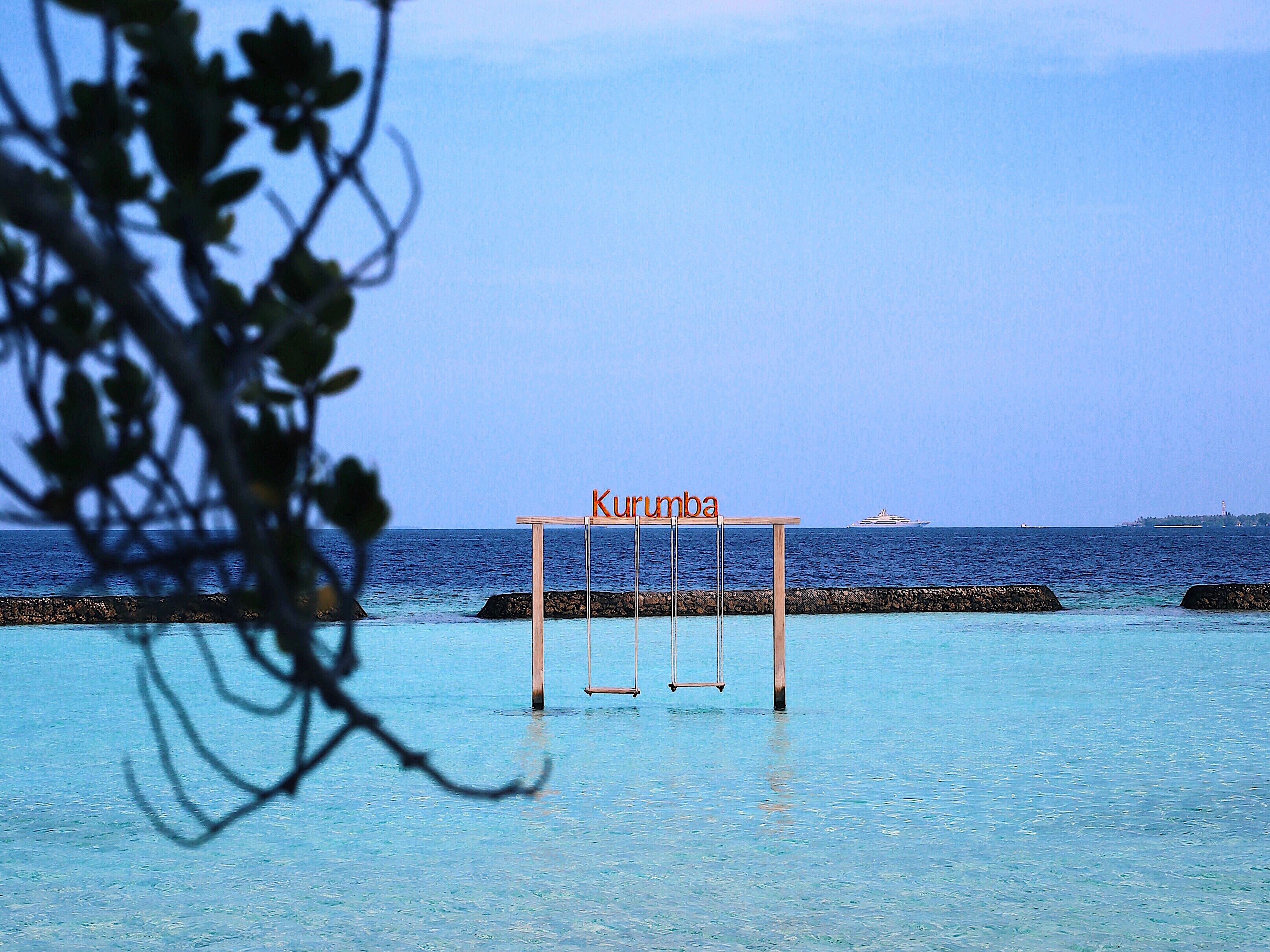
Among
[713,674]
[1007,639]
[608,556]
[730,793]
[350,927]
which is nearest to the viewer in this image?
[350,927]

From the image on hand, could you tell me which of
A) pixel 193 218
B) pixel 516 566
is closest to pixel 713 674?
pixel 193 218

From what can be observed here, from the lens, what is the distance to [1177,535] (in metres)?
115

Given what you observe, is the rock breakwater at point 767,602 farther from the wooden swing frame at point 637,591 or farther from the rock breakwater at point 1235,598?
the wooden swing frame at point 637,591

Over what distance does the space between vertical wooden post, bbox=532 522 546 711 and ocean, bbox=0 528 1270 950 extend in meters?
0.35

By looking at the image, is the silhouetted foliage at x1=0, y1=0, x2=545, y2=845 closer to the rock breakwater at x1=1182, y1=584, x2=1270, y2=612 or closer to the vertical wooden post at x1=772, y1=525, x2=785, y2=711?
the vertical wooden post at x1=772, y1=525, x2=785, y2=711

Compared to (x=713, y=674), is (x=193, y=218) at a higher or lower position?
higher

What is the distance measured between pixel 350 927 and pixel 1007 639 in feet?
48.3

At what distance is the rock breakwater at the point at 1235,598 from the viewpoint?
2342 centimetres

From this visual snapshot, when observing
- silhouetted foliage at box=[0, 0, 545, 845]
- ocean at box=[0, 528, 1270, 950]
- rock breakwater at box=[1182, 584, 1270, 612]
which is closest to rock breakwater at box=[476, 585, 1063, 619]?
rock breakwater at box=[1182, 584, 1270, 612]

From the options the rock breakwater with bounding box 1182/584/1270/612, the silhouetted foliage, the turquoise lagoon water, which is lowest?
the turquoise lagoon water

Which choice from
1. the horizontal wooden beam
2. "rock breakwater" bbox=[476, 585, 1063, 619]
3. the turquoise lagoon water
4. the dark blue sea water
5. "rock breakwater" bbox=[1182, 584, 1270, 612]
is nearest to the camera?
the turquoise lagoon water

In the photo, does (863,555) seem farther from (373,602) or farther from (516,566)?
(373,602)

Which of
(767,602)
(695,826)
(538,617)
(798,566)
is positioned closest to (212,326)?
(695,826)

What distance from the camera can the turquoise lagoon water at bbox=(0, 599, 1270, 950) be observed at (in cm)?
574
